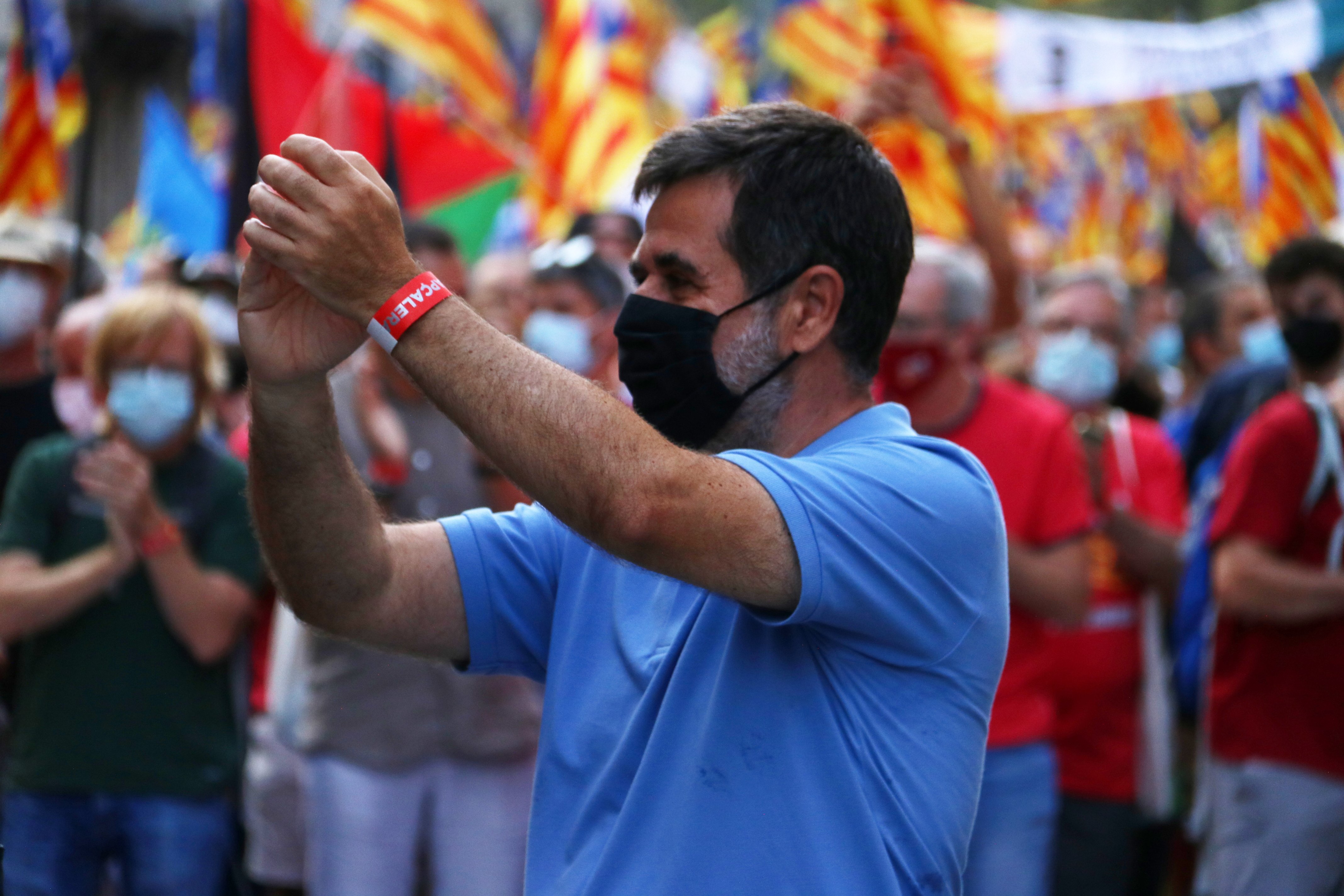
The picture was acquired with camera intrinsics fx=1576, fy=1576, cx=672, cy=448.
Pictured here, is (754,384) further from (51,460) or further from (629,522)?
(51,460)

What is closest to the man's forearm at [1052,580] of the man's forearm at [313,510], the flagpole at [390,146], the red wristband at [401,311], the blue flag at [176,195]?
the man's forearm at [313,510]

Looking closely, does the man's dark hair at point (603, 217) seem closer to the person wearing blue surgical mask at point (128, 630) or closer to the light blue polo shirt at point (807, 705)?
the person wearing blue surgical mask at point (128, 630)

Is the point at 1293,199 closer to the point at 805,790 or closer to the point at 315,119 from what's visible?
the point at 315,119

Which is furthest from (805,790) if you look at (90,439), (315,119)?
(315,119)

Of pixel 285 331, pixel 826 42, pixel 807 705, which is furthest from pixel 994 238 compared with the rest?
pixel 826 42

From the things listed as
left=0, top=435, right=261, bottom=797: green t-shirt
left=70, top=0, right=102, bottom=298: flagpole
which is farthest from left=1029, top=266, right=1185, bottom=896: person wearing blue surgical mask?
left=70, top=0, right=102, bottom=298: flagpole

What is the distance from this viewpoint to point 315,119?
7695 mm

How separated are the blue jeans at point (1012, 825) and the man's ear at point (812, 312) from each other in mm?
2413

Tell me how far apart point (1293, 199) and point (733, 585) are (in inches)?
368

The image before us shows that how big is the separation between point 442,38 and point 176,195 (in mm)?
1712

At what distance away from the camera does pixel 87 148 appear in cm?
574

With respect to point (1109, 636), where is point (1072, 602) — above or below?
above

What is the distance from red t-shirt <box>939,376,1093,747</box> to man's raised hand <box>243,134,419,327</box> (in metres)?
2.97

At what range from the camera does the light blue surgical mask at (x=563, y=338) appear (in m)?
5.31
